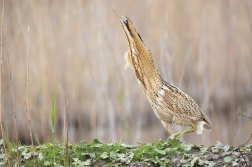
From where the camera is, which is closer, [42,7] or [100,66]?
[100,66]

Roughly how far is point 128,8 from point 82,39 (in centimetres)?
74

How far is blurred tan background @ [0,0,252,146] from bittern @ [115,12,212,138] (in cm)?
224

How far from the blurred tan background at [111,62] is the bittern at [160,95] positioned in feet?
7.35

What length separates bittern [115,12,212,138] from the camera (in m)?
3.41

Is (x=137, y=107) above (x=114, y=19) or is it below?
below

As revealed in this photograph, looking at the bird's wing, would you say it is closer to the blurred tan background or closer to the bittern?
the bittern

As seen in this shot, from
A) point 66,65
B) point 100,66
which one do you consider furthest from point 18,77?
point 100,66

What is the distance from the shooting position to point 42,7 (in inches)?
247

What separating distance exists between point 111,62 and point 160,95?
8.11ft

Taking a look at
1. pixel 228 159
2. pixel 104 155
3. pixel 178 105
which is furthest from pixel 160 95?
pixel 228 159

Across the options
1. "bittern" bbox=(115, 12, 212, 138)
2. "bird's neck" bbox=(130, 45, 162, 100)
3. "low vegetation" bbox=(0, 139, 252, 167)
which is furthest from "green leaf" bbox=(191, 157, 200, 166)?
"bird's neck" bbox=(130, 45, 162, 100)

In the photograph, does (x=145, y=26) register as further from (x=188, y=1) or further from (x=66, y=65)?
(x=66, y=65)

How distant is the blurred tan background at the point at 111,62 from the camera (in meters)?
6.10

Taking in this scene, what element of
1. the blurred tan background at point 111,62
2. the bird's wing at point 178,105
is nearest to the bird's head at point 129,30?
the bird's wing at point 178,105
